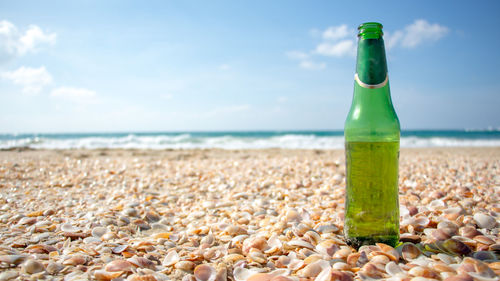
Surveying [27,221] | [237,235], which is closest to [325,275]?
[237,235]

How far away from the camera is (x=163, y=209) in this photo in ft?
9.14

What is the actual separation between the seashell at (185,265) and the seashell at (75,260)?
483 millimetres

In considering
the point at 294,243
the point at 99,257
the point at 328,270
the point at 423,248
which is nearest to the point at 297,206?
the point at 294,243

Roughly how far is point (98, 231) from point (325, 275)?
1524 mm

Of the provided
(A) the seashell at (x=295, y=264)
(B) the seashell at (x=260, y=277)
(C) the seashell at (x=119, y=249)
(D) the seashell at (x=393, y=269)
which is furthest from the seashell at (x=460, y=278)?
(C) the seashell at (x=119, y=249)

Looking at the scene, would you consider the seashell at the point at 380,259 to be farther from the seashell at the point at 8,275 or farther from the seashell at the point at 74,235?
the seashell at the point at 74,235

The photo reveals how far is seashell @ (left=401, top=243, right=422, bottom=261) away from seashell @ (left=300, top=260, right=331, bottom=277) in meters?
0.41

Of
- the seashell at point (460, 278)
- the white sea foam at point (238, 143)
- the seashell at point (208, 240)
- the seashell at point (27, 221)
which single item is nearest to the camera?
the seashell at point (460, 278)

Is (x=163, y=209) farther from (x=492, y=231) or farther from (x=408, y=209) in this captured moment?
(x=492, y=231)

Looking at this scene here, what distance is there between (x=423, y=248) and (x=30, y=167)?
19.9 ft

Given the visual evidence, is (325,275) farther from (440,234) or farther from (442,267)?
(440,234)

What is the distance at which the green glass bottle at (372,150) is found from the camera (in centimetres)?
153

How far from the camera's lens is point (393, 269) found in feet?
4.38

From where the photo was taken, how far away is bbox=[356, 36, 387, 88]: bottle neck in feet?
5.15
